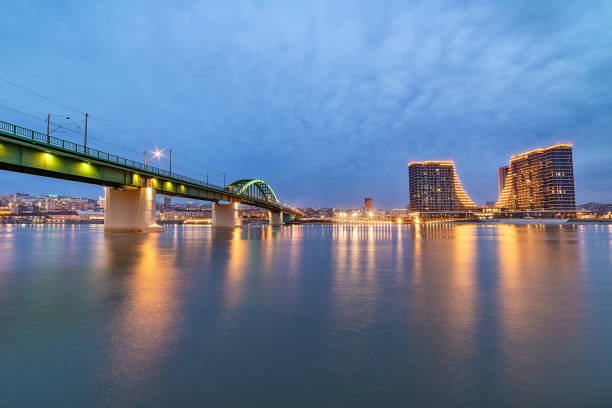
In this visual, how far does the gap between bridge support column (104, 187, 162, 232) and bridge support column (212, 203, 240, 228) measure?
3907cm

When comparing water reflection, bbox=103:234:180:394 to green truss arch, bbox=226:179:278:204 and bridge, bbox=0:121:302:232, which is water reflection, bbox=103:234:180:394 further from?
green truss arch, bbox=226:179:278:204

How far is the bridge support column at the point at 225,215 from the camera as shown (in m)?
92.7

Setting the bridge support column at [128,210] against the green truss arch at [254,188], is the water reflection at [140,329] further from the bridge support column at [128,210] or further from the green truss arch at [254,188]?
the green truss arch at [254,188]

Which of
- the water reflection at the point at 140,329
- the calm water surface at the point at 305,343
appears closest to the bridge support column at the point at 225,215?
the water reflection at the point at 140,329

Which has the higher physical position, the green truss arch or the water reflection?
the green truss arch

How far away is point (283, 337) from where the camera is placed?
593cm

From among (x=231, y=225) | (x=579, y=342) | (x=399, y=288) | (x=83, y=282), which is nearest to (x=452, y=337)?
(x=579, y=342)

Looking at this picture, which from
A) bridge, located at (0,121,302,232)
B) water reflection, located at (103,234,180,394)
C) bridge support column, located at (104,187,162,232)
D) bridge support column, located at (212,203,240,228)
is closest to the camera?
water reflection, located at (103,234,180,394)

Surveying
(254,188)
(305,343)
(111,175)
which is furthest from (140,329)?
(254,188)

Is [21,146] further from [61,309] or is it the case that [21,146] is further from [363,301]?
[363,301]

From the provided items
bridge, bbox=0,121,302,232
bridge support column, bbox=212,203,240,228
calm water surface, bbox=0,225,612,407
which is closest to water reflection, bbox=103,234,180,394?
calm water surface, bbox=0,225,612,407

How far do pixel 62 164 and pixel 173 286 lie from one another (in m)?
38.8

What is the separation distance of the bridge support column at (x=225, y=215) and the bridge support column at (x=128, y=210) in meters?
39.1

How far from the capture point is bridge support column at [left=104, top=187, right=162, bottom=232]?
5259 centimetres
